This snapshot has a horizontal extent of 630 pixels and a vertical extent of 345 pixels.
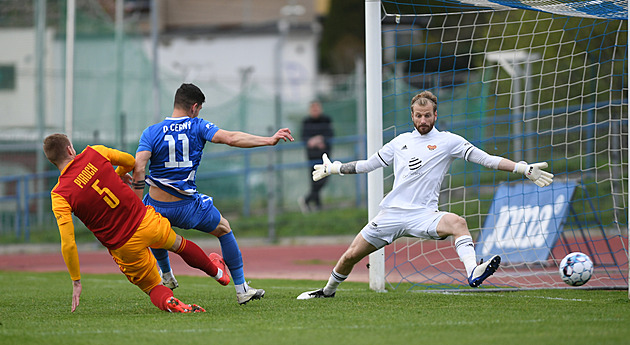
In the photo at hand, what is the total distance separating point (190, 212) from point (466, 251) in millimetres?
2374

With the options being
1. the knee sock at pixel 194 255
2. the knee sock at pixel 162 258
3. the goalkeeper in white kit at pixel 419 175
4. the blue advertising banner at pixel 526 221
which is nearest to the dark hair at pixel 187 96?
the knee sock at pixel 194 255

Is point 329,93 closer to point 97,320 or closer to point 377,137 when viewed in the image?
point 377,137

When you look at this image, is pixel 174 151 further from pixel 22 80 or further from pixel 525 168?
pixel 22 80

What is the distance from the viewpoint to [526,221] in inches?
395

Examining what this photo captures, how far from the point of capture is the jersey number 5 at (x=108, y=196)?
19.9 feet

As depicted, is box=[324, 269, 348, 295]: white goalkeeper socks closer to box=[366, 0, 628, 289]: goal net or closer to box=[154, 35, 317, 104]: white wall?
box=[366, 0, 628, 289]: goal net

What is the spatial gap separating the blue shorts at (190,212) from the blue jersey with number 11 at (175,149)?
0.09 meters

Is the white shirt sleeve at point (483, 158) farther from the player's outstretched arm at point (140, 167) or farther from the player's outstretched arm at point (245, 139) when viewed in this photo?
the player's outstretched arm at point (140, 167)

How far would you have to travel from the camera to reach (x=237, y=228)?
51.0 ft

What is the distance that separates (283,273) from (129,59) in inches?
370

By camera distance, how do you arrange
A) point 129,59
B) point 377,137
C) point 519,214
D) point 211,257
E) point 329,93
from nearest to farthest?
point 211,257, point 377,137, point 519,214, point 129,59, point 329,93

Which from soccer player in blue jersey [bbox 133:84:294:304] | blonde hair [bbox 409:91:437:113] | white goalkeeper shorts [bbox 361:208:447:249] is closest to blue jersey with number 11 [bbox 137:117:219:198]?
soccer player in blue jersey [bbox 133:84:294:304]

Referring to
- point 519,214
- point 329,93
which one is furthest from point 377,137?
point 329,93

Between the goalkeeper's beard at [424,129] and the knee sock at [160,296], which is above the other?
the goalkeeper's beard at [424,129]
